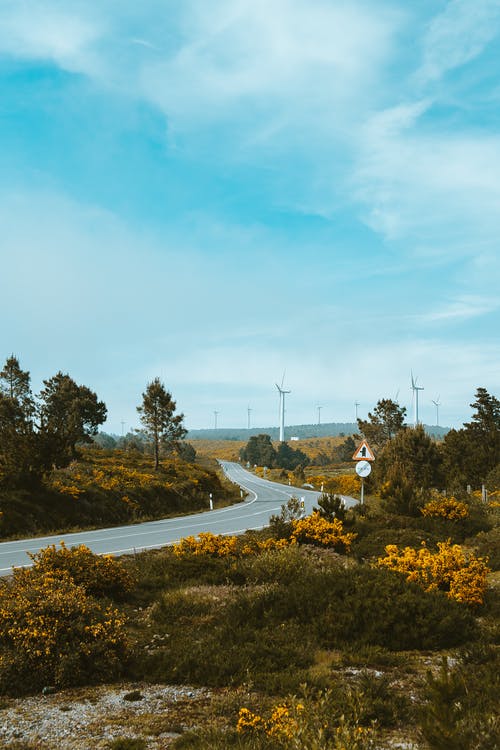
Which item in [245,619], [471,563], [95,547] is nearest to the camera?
[245,619]

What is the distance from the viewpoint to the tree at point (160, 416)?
144ft

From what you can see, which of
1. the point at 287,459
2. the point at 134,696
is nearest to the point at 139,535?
the point at 134,696

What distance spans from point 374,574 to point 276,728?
17.4ft

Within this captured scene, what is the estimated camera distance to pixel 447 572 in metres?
10.3

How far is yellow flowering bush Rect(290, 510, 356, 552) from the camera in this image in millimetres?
A: 14586

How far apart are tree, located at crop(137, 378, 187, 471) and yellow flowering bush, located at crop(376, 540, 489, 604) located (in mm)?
33872

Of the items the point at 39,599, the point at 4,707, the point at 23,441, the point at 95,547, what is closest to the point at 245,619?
the point at 39,599

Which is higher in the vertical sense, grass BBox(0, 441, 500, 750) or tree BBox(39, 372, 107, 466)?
tree BBox(39, 372, 107, 466)

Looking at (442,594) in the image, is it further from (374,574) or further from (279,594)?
(279,594)

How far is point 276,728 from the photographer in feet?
16.1

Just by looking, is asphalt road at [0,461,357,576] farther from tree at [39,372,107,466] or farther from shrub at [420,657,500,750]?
tree at [39,372,107,466]

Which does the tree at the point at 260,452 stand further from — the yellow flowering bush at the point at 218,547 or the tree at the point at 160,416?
the yellow flowering bush at the point at 218,547

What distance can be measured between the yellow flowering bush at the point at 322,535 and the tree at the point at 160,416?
96.6 feet

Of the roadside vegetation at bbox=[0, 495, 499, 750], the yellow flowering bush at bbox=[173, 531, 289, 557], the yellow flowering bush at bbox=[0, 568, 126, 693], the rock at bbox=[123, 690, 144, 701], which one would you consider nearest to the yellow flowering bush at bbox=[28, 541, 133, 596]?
the roadside vegetation at bbox=[0, 495, 499, 750]
